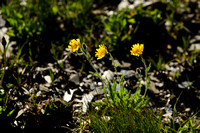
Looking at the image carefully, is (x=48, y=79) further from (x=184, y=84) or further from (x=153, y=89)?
(x=184, y=84)

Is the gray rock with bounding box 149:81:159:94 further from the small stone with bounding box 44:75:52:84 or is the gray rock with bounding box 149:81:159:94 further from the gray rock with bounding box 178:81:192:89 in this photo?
the small stone with bounding box 44:75:52:84

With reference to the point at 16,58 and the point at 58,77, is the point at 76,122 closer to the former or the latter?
the point at 58,77

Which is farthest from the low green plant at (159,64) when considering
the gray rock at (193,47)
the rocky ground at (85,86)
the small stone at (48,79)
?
the small stone at (48,79)

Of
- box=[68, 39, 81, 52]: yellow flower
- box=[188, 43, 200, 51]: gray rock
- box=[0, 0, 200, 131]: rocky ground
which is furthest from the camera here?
box=[188, 43, 200, 51]: gray rock

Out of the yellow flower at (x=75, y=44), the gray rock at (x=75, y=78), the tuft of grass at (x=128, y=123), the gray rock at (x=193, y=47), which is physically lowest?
the tuft of grass at (x=128, y=123)

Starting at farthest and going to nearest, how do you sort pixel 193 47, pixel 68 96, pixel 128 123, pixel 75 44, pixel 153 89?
pixel 193 47 < pixel 153 89 < pixel 68 96 < pixel 75 44 < pixel 128 123

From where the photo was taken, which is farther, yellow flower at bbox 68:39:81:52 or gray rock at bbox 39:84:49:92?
gray rock at bbox 39:84:49:92

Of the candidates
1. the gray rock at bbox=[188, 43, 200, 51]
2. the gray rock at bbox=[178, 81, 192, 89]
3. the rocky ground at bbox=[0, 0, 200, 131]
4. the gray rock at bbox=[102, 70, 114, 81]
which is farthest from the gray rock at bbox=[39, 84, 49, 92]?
the gray rock at bbox=[188, 43, 200, 51]

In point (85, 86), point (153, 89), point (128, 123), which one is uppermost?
point (85, 86)

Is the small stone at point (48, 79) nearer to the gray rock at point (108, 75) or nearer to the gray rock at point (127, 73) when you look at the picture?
the gray rock at point (108, 75)

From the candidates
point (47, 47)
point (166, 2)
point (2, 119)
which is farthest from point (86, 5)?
point (2, 119)

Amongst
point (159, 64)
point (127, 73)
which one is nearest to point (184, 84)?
point (159, 64)
